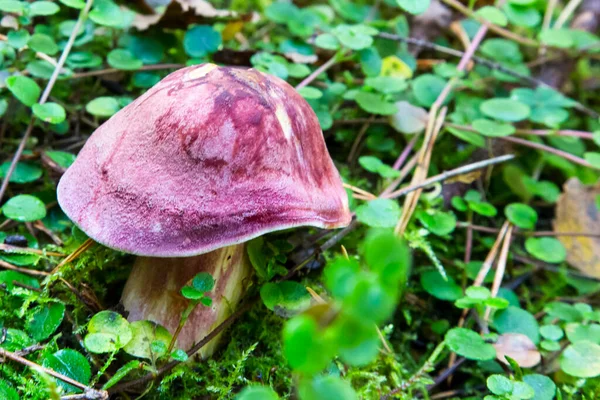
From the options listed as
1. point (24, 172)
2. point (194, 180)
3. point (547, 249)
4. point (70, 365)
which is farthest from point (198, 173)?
point (547, 249)

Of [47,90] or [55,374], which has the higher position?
[47,90]

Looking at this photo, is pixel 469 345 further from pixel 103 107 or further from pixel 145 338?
pixel 103 107

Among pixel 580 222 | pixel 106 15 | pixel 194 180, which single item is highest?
pixel 106 15

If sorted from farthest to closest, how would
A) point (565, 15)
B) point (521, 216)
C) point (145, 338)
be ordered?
1. point (565, 15)
2. point (521, 216)
3. point (145, 338)

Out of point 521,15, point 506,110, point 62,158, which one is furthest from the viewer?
point 521,15

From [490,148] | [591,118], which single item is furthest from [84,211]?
[591,118]

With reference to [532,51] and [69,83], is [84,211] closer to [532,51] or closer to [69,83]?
[69,83]

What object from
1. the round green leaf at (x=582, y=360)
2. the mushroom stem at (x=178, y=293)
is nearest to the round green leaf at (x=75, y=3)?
the mushroom stem at (x=178, y=293)

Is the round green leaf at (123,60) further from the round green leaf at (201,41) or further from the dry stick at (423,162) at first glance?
the dry stick at (423,162)
